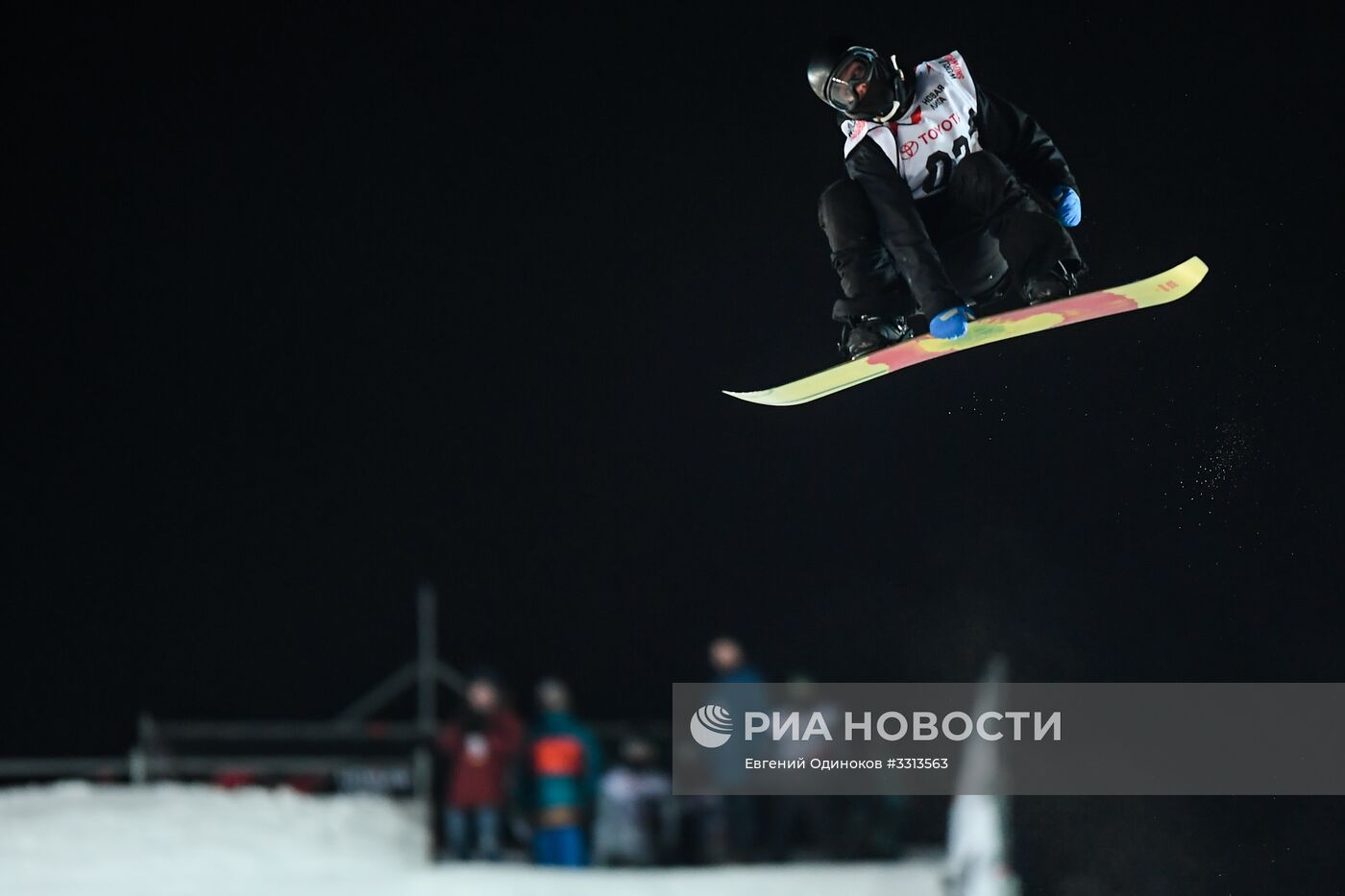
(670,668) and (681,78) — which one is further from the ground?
(681,78)

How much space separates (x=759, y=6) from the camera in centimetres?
773

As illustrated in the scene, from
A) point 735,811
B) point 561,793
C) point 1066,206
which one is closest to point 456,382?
point 561,793

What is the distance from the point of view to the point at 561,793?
5262 mm

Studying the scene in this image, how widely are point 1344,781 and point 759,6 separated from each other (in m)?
4.71

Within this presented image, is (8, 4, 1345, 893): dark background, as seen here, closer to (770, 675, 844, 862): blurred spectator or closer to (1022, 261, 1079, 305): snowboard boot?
(770, 675, 844, 862): blurred spectator

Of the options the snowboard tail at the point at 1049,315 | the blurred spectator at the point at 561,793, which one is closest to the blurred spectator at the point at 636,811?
the blurred spectator at the point at 561,793

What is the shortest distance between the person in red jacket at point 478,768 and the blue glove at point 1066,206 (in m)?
2.74

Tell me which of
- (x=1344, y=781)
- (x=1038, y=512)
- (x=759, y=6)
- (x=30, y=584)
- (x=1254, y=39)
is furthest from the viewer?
(x=30, y=584)

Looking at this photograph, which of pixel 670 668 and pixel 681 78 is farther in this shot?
pixel 670 668

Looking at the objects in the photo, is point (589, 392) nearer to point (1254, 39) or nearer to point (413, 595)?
point (413, 595)

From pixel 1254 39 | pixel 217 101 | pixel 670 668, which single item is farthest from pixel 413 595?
pixel 1254 39

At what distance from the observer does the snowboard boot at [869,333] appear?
387cm

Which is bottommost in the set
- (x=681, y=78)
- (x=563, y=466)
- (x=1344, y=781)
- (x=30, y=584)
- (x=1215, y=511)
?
(x=1344, y=781)

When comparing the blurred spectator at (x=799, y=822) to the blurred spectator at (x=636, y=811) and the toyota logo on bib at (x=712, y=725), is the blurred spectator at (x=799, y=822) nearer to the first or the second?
the toyota logo on bib at (x=712, y=725)
